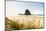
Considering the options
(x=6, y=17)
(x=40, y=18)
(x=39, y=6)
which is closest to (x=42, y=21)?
(x=40, y=18)

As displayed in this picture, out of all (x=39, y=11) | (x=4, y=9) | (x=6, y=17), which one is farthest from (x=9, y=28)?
(x=39, y=11)

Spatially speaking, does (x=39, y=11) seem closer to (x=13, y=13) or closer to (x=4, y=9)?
(x=13, y=13)

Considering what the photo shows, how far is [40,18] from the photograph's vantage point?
1.13 m

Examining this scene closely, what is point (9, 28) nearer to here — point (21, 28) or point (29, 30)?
point (21, 28)

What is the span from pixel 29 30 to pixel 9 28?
267mm

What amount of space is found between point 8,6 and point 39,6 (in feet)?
1.39

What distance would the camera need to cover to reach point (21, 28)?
1083mm

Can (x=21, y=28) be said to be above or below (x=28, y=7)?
below

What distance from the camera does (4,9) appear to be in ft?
3.47

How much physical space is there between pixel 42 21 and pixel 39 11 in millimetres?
145

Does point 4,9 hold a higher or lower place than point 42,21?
higher

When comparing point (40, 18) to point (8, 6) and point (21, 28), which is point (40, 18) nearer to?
point (21, 28)
